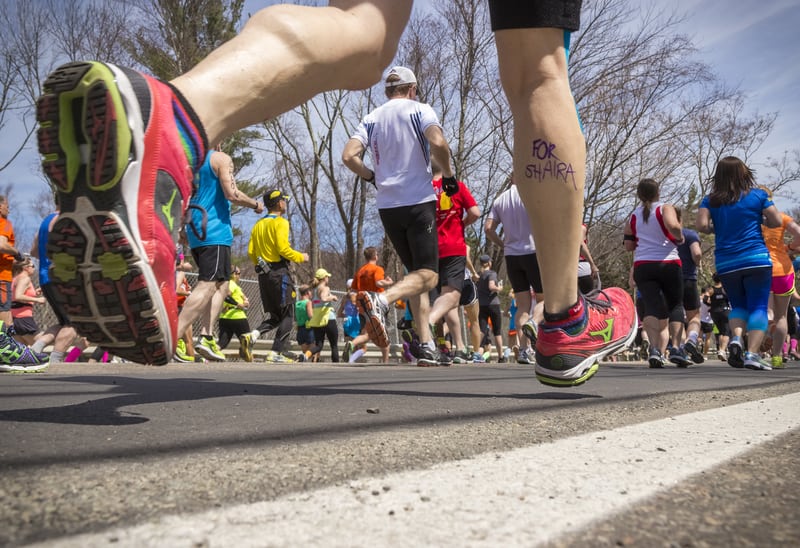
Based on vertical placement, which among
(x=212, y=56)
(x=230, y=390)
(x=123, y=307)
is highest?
(x=212, y=56)

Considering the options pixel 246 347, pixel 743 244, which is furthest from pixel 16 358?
pixel 743 244

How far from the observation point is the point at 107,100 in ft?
4.43

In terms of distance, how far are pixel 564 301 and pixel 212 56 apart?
134 centimetres

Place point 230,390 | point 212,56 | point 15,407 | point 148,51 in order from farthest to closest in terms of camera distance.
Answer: point 148,51
point 230,390
point 15,407
point 212,56

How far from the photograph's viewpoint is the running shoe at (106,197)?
4.42ft

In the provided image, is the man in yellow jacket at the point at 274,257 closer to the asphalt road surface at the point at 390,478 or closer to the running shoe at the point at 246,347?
the running shoe at the point at 246,347

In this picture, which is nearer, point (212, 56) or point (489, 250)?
point (212, 56)

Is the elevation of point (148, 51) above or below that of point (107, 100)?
above

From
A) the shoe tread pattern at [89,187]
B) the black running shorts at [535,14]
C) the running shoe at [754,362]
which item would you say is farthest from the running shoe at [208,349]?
the shoe tread pattern at [89,187]

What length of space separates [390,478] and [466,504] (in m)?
0.18

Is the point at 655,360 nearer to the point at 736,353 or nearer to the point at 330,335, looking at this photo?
the point at 736,353

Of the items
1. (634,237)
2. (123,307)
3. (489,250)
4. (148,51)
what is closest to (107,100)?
(123,307)

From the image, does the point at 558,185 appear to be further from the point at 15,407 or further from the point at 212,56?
the point at 15,407

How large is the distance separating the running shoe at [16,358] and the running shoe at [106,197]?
3.33 metres
